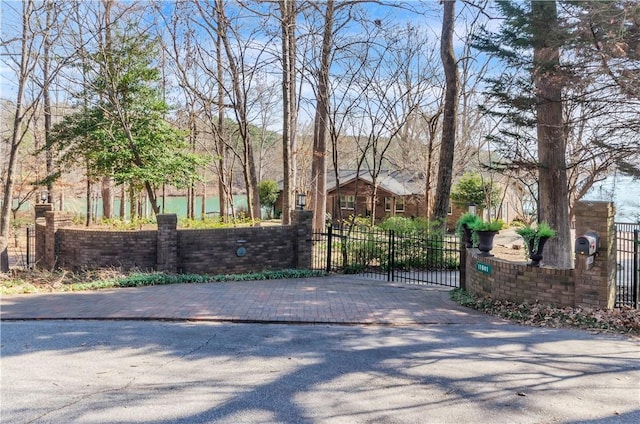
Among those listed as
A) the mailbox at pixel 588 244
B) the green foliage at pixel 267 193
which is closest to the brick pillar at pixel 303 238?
the mailbox at pixel 588 244

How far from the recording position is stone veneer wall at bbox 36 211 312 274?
11.0 m

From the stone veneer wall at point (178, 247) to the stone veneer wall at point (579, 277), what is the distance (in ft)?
19.9

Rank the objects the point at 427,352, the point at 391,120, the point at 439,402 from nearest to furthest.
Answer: the point at 439,402 → the point at 427,352 → the point at 391,120

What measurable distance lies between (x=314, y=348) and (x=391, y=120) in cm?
1542

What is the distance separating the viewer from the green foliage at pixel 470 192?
2930 cm

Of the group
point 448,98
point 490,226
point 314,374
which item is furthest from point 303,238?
point 314,374

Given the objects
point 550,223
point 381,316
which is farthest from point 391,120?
point 381,316

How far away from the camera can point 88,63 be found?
1334 centimetres

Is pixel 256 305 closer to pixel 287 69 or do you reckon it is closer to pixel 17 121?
pixel 17 121

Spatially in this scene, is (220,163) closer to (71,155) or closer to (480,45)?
(71,155)

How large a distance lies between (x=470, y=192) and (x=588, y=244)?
2427 cm

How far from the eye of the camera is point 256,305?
24.5ft

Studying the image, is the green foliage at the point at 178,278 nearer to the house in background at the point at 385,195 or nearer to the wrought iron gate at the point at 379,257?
the wrought iron gate at the point at 379,257

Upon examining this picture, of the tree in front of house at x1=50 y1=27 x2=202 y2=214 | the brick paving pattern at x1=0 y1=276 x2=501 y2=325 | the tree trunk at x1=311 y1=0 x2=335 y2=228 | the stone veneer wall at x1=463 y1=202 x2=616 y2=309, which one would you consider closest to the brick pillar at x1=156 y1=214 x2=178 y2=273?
the brick paving pattern at x1=0 y1=276 x2=501 y2=325
